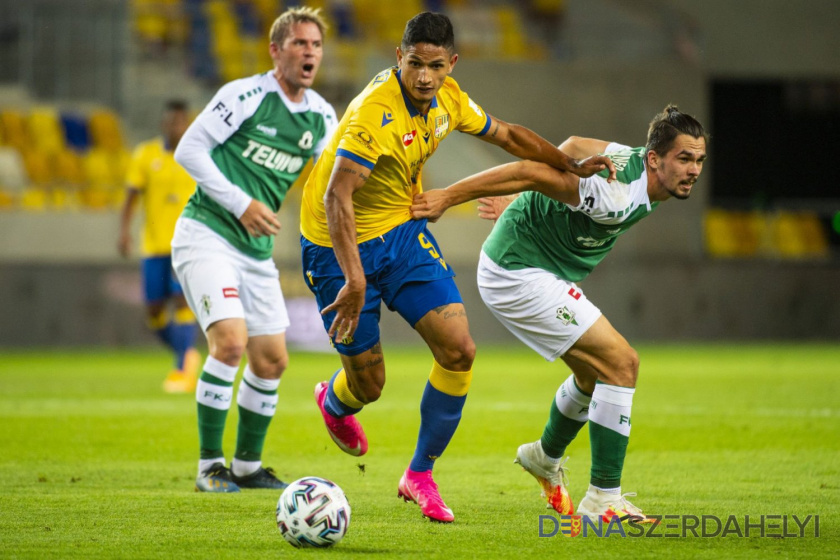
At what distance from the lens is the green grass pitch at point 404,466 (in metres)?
4.41

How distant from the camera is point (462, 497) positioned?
18.3ft

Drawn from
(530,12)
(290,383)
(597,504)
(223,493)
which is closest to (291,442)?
(223,493)

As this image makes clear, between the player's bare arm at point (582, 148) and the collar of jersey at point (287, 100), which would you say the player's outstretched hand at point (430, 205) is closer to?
the player's bare arm at point (582, 148)

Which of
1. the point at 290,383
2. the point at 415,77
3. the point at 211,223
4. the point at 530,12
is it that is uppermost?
the point at 530,12

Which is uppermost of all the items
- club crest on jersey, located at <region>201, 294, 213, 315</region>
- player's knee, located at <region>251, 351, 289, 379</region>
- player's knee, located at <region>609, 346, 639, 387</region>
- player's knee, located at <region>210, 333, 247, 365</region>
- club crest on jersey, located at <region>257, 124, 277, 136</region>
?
club crest on jersey, located at <region>257, 124, 277, 136</region>

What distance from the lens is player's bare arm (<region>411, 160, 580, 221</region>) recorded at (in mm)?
4969

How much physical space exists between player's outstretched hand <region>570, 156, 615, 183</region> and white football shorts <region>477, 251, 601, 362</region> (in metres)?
0.58

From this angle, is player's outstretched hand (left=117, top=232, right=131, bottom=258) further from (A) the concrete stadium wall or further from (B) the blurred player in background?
(A) the concrete stadium wall

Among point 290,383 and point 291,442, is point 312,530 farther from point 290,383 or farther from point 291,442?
point 290,383

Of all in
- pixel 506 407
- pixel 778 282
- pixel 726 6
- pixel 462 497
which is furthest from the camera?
pixel 726 6

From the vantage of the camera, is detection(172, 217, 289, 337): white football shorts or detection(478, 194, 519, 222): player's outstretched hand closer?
detection(478, 194, 519, 222): player's outstretched hand

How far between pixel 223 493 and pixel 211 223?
4.63 ft

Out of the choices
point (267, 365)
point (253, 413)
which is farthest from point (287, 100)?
point (253, 413)

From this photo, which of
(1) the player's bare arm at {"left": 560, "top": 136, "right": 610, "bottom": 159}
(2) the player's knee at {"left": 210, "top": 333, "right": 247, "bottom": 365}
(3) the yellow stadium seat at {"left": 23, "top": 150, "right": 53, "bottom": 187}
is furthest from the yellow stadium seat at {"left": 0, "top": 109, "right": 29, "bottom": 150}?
(1) the player's bare arm at {"left": 560, "top": 136, "right": 610, "bottom": 159}
